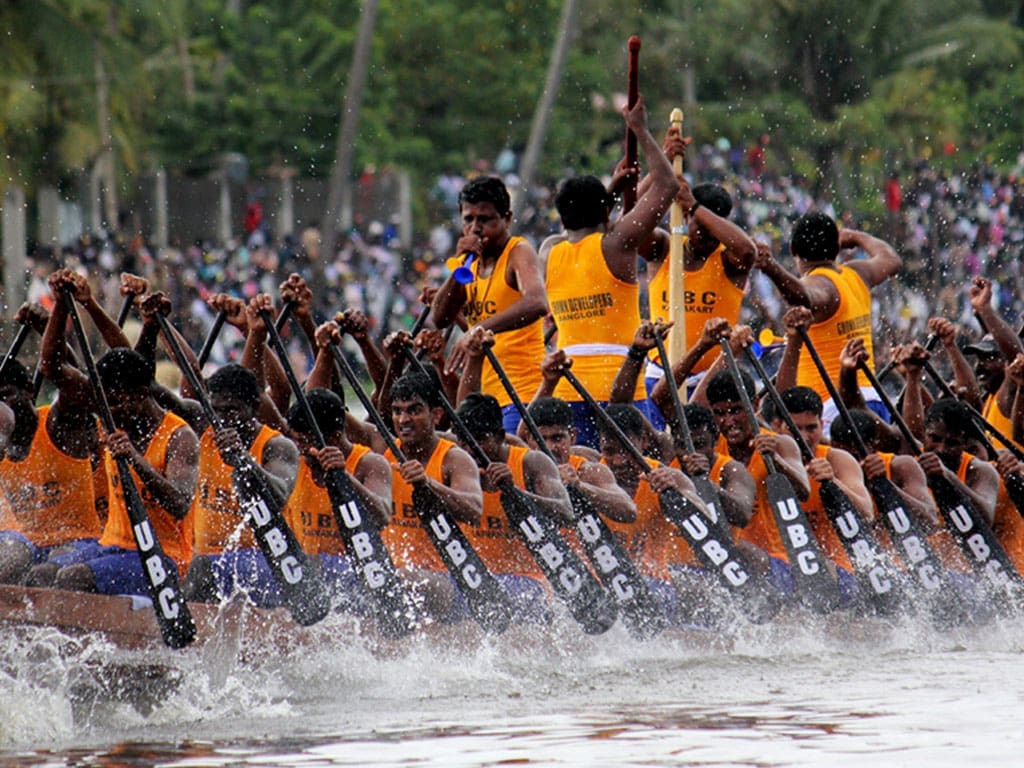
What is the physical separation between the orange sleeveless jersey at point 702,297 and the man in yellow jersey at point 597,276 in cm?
65

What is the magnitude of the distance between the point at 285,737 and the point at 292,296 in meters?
2.82

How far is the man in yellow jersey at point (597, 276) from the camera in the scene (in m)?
9.61

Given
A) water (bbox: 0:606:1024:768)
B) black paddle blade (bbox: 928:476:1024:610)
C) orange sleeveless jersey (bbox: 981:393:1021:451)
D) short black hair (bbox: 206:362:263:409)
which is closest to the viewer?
water (bbox: 0:606:1024:768)

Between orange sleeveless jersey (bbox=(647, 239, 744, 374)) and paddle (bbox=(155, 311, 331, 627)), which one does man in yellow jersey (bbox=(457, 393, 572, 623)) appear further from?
orange sleeveless jersey (bbox=(647, 239, 744, 374))

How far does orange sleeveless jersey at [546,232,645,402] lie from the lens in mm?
9672

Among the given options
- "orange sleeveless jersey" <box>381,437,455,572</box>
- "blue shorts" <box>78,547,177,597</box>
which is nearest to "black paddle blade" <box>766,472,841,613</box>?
"orange sleeveless jersey" <box>381,437,455,572</box>

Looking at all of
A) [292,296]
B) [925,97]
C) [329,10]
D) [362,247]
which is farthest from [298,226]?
[292,296]

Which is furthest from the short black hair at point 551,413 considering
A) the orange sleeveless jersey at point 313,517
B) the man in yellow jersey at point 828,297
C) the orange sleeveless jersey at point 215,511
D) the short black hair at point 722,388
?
the man in yellow jersey at point 828,297

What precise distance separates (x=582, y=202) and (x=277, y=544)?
2452 millimetres

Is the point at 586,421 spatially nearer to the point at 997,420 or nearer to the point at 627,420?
the point at 627,420

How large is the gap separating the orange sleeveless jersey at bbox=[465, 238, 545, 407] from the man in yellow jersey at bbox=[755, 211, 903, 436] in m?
1.34

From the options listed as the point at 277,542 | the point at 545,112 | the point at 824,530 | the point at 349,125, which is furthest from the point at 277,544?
the point at 545,112

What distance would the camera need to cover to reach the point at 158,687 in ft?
24.7

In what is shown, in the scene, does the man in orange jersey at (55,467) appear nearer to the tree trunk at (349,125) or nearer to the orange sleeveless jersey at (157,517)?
the orange sleeveless jersey at (157,517)
